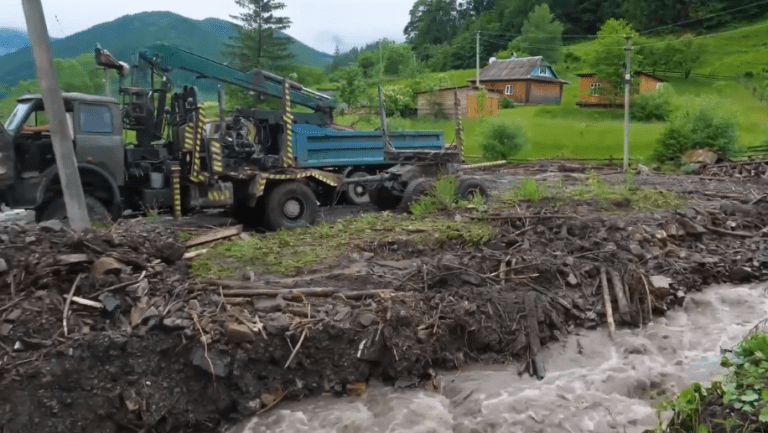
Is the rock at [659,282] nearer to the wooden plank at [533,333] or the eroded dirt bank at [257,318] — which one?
the eroded dirt bank at [257,318]

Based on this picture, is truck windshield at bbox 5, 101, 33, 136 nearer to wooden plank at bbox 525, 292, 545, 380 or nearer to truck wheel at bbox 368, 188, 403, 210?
truck wheel at bbox 368, 188, 403, 210

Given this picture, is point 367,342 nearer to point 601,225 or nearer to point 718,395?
point 718,395

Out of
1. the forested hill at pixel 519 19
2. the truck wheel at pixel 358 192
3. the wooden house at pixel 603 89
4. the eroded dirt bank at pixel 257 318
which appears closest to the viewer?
the eroded dirt bank at pixel 257 318

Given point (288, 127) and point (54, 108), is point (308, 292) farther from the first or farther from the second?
point (288, 127)

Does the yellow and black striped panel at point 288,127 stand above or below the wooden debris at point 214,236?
above

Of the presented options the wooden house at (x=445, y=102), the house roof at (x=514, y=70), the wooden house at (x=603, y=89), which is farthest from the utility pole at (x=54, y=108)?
the house roof at (x=514, y=70)

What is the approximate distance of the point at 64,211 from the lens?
11094mm

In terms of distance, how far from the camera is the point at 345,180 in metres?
14.4

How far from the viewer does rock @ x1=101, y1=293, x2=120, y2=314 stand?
23.1 feet

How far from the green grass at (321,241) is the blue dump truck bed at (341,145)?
2287mm

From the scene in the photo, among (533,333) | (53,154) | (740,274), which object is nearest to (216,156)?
(53,154)

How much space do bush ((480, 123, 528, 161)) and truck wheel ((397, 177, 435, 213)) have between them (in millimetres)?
16928

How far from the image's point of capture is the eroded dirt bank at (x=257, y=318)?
21.1 feet

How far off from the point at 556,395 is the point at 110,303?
4.69 metres
